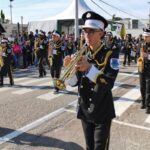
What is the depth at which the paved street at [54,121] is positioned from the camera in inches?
270

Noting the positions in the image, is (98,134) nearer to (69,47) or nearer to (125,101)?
(125,101)

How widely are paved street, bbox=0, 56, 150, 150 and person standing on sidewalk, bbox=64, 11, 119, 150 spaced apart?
8.15 ft

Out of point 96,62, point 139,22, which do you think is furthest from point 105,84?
point 139,22

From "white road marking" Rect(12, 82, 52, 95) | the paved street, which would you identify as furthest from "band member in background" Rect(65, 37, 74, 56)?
the paved street

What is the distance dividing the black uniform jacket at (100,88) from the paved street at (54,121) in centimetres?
253

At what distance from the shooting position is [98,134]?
4188mm

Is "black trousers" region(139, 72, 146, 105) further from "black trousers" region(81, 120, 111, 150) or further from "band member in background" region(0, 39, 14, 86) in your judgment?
"band member in background" region(0, 39, 14, 86)

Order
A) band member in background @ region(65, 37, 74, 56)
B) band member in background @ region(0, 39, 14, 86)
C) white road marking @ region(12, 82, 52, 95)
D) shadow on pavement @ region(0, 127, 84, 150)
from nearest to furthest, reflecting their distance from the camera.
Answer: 1. shadow on pavement @ region(0, 127, 84, 150)
2. white road marking @ region(12, 82, 52, 95)
3. band member in background @ region(0, 39, 14, 86)
4. band member in background @ region(65, 37, 74, 56)

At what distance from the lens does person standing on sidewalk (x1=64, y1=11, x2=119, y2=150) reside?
407cm

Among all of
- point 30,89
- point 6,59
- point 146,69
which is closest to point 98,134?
point 146,69

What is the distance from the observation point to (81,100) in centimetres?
435

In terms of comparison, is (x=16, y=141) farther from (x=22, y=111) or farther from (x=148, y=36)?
(x=148, y=36)

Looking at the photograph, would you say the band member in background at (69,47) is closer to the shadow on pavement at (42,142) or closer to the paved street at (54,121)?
the paved street at (54,121)

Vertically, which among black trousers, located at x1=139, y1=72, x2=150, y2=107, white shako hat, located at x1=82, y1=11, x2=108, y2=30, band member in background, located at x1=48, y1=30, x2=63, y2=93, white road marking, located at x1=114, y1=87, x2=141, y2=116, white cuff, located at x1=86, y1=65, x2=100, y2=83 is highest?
white shako hat, located at x1=82, y1=11, x2=108, y2=30
